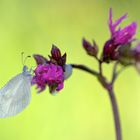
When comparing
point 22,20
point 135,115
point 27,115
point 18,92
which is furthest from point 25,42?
point 18,92

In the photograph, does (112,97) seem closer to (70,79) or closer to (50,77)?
(50,77)

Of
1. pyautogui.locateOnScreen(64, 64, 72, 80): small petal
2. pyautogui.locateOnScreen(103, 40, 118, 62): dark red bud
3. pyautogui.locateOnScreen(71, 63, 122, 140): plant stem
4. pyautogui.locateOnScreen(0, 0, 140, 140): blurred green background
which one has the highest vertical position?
pyautogui.locateOnScreen(0, 0, 140, 140): blurred green background

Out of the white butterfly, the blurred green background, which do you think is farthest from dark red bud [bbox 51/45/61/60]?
the blurred green background

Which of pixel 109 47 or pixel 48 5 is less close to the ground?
pixel 48 5

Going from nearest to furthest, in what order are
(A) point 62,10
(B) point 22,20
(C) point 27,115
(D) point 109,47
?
(D) point 109,47 → (C) point 27,115 → (B) point 22,20 → (A) point 62,10

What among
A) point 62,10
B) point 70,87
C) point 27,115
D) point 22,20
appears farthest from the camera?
point 62,10

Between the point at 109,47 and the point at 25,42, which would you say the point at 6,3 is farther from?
the point at 109,47

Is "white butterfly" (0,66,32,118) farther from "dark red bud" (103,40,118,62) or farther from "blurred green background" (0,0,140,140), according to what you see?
"blurred green background" (0,0,140,140)
